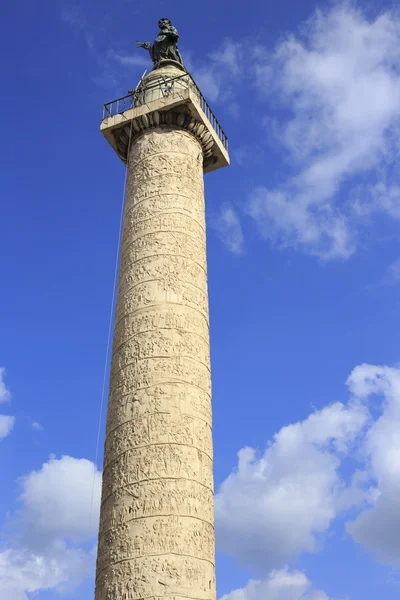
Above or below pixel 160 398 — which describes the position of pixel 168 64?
above

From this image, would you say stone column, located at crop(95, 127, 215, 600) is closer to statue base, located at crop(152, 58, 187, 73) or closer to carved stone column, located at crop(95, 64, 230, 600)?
carved stone column, located at crop(95, 64, 230, 600)

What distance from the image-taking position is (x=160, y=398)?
27.1 ft

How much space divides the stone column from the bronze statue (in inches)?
108

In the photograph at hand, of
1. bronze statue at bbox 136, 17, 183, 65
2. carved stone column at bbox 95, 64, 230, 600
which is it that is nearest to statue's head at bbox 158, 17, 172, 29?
bronze statue at bbox 136, 17, 183, 65

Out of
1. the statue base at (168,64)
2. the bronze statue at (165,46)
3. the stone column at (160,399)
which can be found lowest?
the stone column at (160,399)

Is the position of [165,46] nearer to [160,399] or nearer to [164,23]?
[164,23]

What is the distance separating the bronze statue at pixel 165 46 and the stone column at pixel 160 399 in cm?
275

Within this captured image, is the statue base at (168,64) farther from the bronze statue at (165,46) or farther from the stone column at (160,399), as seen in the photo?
the stone column at (160,399)

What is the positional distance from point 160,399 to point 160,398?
13 mm

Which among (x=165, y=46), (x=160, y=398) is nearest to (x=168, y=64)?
(x=165, y=46)

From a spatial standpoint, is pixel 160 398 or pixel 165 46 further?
pixel 165 46

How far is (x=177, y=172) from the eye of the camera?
1027cm

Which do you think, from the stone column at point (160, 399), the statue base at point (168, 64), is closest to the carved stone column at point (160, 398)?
the stone column at point (160, 399)

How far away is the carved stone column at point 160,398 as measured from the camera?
24.1 feet
